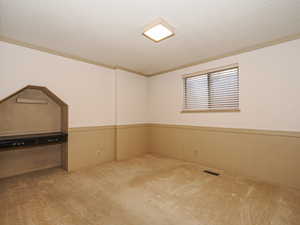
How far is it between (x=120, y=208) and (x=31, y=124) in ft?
8.63

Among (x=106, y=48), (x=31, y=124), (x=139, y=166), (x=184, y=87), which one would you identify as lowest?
(x=139, y=166)

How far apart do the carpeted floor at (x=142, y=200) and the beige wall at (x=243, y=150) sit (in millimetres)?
249

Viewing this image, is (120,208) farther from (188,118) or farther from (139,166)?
(188,118)

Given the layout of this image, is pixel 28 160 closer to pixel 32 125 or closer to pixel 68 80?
pixel 32 125

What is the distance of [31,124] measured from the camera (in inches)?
119

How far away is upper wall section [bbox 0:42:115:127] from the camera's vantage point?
8.04ft

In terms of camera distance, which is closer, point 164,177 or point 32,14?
point 32,14

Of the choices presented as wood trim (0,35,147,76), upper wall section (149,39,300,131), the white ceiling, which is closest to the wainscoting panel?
wood trim (0,35,147,76)

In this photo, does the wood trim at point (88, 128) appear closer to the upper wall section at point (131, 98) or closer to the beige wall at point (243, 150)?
the upper wall section at point (131, 98)

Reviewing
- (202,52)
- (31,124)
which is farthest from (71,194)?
(202,52)

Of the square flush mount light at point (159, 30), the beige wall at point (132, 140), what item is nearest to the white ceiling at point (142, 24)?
the square flush mount light at point (159, 30)

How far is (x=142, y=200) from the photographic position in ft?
6.64

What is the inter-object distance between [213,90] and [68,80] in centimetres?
326

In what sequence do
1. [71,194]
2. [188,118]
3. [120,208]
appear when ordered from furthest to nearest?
[188,118]
[71,194]
[120,208]
